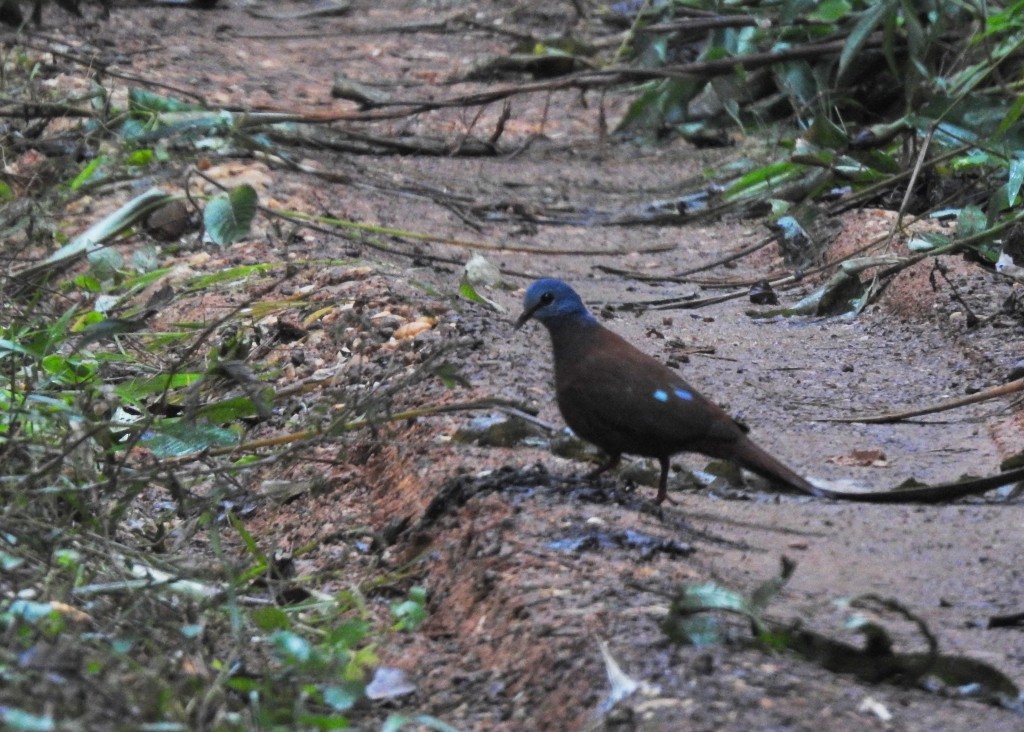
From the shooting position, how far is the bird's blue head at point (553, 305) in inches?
152

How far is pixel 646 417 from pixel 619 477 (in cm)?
36

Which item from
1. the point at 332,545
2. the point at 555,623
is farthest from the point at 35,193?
the point at 555,623

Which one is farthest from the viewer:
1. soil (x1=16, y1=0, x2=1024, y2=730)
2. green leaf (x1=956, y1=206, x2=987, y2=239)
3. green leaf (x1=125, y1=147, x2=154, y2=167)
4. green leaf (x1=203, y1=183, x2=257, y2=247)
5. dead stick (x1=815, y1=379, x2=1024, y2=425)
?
green leaf (x1=125, y1=147, x2=154, y2=167)

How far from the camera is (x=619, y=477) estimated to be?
375 centimetres

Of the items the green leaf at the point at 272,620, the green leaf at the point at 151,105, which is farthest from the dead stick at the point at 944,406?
the green leaf at the point at 151,105

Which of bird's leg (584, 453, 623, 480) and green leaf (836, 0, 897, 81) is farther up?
green leaf (836, 0, 897, 81)

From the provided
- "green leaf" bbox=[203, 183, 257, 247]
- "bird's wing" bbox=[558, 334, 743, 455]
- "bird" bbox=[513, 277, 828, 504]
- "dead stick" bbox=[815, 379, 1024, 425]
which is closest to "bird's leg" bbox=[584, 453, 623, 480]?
"bird" bbox=[513, 277, 828, 504]

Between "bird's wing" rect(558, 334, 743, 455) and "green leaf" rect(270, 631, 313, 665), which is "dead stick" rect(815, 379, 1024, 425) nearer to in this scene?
"bird's wing" rect(558, 334, 743, 455)

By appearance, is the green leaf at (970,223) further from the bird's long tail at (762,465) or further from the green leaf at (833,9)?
the green leaf at (833,9)

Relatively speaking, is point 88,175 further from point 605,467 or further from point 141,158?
point 605,467

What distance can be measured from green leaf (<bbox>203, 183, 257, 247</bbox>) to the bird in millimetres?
1513

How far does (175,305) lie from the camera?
5.40 m

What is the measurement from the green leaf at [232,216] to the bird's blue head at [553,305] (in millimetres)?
1189

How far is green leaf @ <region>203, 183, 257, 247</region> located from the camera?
185 inches
